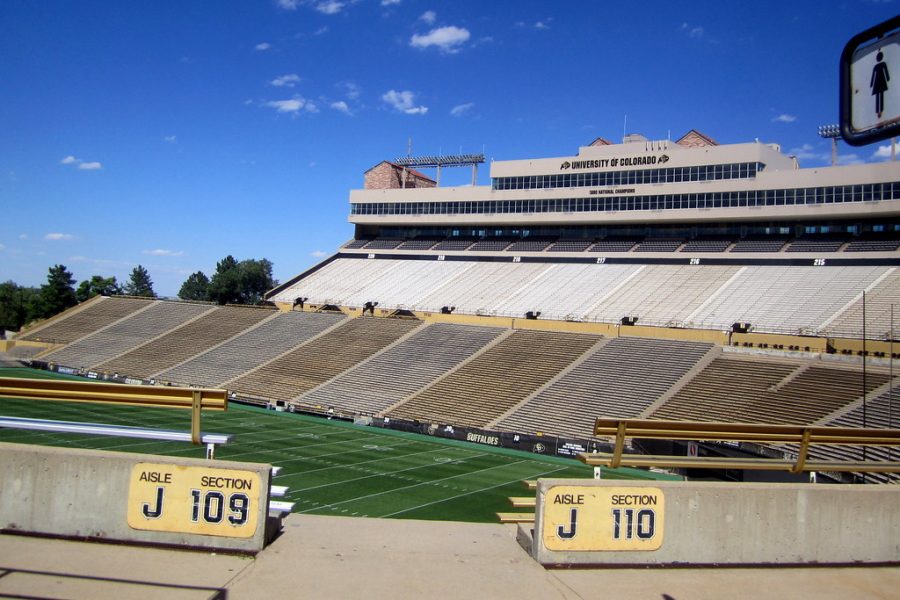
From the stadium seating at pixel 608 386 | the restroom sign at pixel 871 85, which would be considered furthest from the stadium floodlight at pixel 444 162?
the restroom sign at pixel 871 85

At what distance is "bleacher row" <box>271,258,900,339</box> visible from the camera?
122 ft

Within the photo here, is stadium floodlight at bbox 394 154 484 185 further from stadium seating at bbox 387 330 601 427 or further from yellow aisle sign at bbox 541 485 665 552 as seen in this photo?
yellow aisle sign at bbox 541 485 665 552

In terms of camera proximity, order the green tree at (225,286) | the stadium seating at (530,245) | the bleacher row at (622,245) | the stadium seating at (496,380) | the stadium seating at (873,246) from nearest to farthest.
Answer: the stadium seating at (496,380) → the stadium seating at (873,246) → the bleacher row at (622,245) → the stadium seating at (530,245) → the green tree at (225,286)

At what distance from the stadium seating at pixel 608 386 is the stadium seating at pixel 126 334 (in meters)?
32.2

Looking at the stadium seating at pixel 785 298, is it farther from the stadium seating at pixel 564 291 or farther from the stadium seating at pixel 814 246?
the stadium seating at pixel 564 291

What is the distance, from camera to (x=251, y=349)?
46.2 m

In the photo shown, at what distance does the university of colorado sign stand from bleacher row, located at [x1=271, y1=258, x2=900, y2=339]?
7737 mm

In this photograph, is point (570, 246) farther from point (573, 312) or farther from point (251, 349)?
point (251, 349)

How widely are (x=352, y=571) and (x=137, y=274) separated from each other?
132473 mm

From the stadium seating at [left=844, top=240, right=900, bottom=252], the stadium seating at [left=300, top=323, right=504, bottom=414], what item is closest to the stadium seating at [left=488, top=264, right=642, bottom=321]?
the stadium seating at [left=300, top=323, right=504, bottom=414]

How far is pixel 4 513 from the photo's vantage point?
5.90 m

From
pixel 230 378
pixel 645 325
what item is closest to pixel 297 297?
pixel 230 378

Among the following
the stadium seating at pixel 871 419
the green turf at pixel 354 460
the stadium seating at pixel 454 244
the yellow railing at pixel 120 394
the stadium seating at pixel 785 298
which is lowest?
the green turf at pixel 354 460

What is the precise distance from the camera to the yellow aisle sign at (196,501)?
18.7 feet
